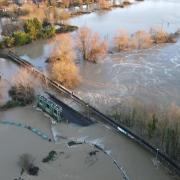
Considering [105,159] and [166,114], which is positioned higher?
[166,114]

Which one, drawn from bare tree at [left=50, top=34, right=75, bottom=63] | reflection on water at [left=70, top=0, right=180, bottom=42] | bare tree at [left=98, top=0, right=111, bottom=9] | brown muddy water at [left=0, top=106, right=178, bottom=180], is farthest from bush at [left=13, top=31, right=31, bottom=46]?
bare tree at [left=98, top=0, right=111, bottom=9]

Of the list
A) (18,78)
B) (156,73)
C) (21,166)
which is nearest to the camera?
(21,166)

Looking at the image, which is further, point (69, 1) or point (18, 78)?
point (69, 1)

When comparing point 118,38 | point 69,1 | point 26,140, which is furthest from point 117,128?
point 69,1

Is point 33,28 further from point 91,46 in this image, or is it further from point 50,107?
point 50,107

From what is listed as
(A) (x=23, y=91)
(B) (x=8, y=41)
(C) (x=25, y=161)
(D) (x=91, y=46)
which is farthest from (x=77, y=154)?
(B) (x=8, y=41)

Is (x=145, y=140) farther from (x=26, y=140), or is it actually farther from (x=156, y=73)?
(x=156, y=73)
